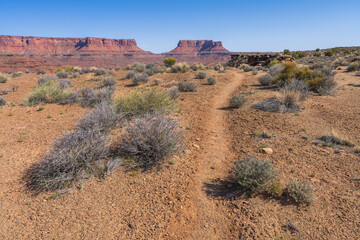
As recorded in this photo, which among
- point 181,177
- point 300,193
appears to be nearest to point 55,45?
point 181,177

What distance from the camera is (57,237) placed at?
2.69m

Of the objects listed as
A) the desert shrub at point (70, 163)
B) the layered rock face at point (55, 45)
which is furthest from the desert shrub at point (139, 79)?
the layered rock face at point (55, 45)

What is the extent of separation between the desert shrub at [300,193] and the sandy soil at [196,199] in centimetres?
13

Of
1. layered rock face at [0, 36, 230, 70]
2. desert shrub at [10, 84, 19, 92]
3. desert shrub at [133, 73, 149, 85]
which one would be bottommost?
desert shrub at [10, 84, 19, 92]

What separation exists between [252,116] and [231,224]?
16.9 ft

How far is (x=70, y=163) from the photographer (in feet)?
11.9

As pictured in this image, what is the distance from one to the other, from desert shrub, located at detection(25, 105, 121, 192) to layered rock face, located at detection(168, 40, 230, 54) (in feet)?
470

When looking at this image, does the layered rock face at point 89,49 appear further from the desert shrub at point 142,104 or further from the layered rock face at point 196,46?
the desert shrub at point 142,104

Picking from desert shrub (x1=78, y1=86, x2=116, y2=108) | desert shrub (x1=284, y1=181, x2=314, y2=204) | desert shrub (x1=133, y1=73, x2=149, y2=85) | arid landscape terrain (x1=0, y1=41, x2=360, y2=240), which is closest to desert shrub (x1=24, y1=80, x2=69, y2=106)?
desert shrub (x1=78, y1=86, x2=116, y2=108)

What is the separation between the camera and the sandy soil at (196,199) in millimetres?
2771

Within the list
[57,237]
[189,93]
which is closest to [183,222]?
[57,237]

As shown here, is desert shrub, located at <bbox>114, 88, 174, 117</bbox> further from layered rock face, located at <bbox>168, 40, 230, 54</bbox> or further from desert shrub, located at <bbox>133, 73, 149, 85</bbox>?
layered rock face, located at <bbox>168, 40, 230, 54</bbox>

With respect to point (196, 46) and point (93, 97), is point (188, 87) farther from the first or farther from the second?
point (196, 46)

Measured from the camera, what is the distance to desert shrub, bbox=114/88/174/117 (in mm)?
6727
